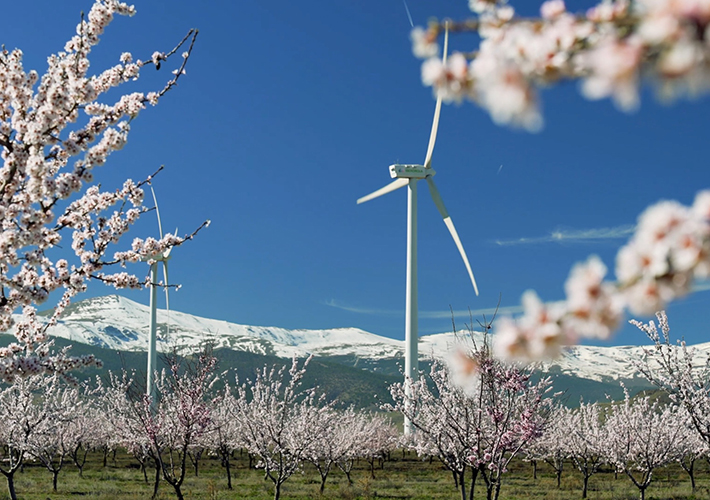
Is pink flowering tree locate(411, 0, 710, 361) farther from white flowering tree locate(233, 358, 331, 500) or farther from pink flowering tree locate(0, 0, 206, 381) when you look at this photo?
white flowering tree locate(233, 358, 331, 500)

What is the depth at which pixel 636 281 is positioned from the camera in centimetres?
206

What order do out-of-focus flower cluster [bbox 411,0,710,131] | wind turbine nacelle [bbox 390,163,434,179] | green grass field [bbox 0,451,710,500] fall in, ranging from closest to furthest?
out-of-focus flower cluster [bbox 411,0,710,131]
green grass field [bbox 0,451,710,500]
wind turbine nacelle [bbox 390,163,434,179]

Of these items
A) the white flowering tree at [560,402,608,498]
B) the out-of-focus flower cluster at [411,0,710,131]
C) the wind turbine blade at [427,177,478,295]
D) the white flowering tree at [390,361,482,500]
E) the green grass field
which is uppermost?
the wind turbine blade at [427,177,478,295]

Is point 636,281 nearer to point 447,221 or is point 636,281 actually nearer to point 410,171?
point 447,221

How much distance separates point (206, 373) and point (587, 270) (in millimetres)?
19498

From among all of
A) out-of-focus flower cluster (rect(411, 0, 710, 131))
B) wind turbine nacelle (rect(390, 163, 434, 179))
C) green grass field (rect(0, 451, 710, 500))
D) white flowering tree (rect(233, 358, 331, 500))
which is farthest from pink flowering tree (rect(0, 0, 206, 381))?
wind turbine nacelle (rect(390, 163, 434, 179))

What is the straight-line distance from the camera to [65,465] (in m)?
58.6

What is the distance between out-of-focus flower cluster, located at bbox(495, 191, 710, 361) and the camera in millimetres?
1976

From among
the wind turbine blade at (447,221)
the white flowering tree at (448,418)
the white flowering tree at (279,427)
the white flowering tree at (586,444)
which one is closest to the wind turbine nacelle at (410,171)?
the wind turbine blade at (447,221)

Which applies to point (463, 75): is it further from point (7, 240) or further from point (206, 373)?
point (206, 373)

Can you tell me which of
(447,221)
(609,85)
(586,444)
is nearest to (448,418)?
(609,85)

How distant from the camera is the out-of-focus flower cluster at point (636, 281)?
198 cm

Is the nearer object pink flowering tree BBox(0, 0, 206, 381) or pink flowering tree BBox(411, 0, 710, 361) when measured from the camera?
pink flowering tree BBox(411, 0, 710, 361)

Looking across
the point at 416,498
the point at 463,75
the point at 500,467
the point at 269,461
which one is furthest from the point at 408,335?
the point at 463,75
